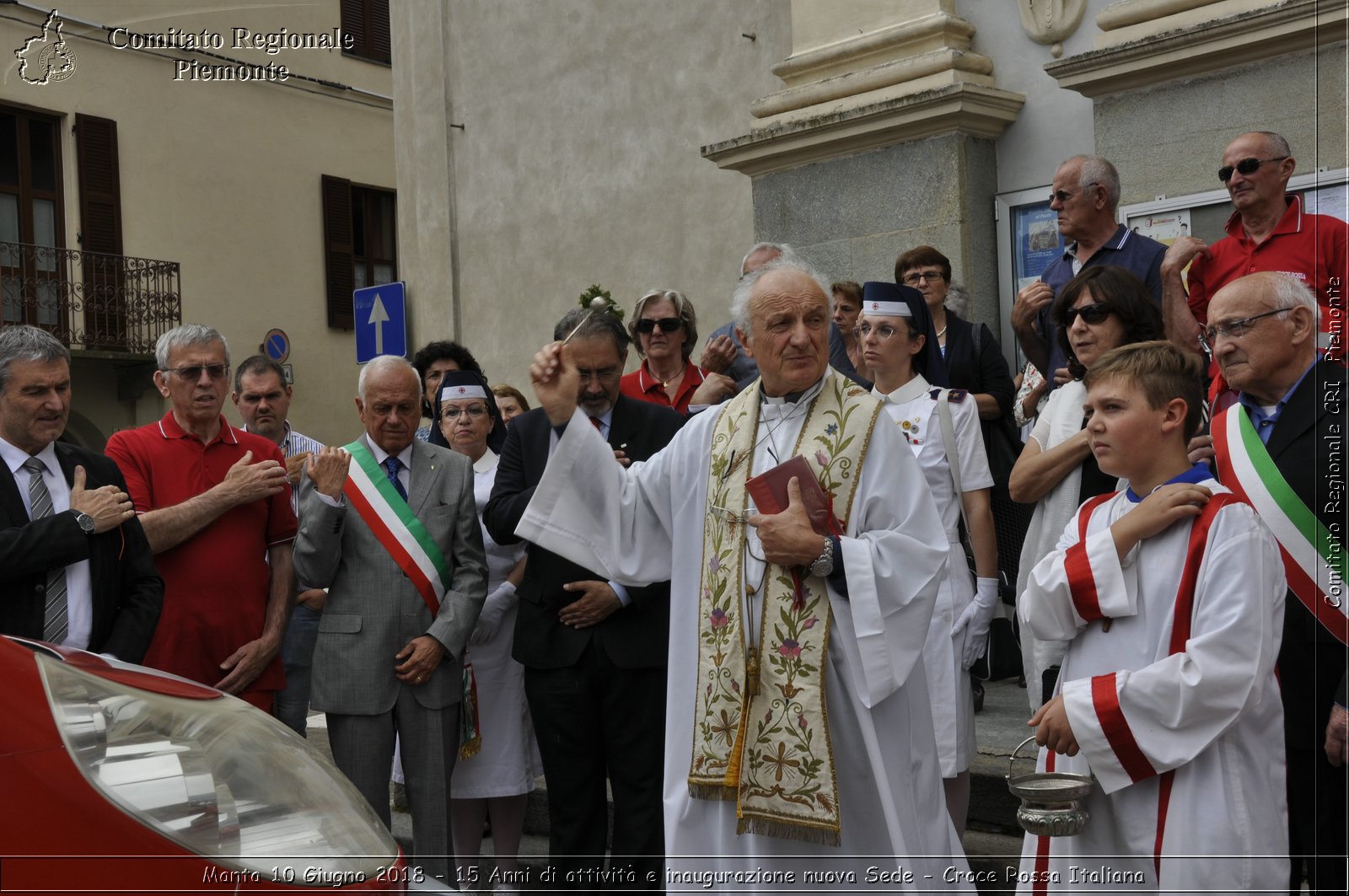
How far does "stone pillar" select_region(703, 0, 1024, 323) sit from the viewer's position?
7.71 m

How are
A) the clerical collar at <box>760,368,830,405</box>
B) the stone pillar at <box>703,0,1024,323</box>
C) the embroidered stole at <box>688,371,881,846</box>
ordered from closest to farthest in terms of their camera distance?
1. the embroidered stole at <box>688,371,881,846</box>
2. the clerical collar at <box>760,368,830,405</box>
3. the stone pillar at <box>703,0,1024,323</box>

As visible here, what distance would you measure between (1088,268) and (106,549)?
3.33m

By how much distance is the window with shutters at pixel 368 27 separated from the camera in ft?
70.3

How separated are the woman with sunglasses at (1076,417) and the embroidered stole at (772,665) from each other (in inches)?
31.0

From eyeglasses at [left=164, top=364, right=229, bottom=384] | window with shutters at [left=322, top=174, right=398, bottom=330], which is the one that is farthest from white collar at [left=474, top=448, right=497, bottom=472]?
window with shutters at [left=322, top=174, right=398, bottom=330]

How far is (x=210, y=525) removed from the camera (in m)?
5.05

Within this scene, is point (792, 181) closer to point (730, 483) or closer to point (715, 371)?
point (715, 371)

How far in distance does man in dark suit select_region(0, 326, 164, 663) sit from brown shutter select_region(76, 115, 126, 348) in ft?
52.5

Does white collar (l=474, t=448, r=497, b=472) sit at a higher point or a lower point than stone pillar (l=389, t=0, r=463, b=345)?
lower

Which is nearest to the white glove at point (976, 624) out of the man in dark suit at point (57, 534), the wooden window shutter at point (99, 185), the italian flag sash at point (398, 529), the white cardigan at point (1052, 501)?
the white cardigan at point (1052, 501)

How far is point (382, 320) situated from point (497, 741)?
18.4 ft

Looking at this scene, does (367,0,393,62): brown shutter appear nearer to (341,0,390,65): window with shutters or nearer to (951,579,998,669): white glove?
(341,0,390,65): window with shutters

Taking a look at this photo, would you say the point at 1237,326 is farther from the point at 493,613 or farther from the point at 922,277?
the point at 493,613

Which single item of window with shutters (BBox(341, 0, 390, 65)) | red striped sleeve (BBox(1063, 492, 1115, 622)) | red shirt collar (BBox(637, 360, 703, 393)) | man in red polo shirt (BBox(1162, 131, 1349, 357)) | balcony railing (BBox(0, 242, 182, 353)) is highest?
window with shutters (BBox(341, 0, 390, 65))
